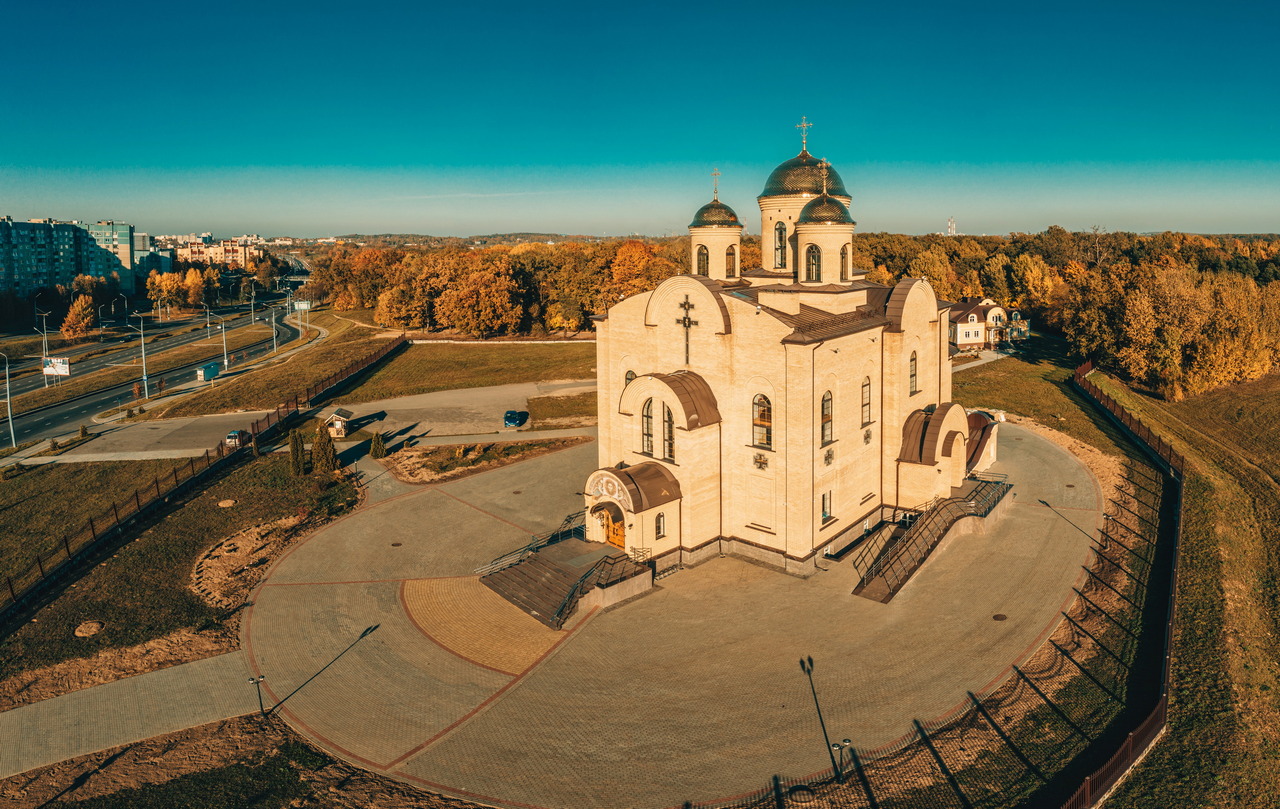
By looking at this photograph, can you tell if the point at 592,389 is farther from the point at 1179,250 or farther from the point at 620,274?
the point at 1179,250

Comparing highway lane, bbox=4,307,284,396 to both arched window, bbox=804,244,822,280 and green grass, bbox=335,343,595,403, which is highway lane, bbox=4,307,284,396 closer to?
green grass, bbox=335,343,595,403

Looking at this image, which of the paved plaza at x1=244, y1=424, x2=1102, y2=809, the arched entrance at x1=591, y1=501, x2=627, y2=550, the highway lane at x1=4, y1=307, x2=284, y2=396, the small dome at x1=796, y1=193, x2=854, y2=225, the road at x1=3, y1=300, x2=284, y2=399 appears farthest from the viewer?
the highway lane at x1=4, y1=307, x2=284, y2=396

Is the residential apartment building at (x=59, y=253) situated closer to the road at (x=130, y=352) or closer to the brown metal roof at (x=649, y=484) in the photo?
the road at (x=130, y=352)

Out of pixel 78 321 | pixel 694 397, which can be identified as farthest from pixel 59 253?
pixel 694 397

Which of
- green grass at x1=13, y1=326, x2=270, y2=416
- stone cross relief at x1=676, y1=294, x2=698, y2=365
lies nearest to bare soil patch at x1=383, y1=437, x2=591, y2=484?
stone cross relief at x1=676, y1=294, x2=698, y2=365

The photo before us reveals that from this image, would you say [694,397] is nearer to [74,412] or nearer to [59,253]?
[74,412]

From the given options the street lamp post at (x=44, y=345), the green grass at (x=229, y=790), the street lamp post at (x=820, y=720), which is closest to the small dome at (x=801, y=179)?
the street lamp post at (x=820, y=720)

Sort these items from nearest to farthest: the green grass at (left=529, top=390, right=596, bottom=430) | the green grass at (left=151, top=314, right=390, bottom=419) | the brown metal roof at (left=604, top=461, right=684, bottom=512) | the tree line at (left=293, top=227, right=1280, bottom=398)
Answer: the brown metal roof at (left=604, top=461, right=684, bottom=512), the green grass at (left=529, top=390, right=596, bottom=430), the green grass at (left=151, top=314, right=390, bottom=419), the tree line at (left=293, top=227, right=1280, bottom=398)
